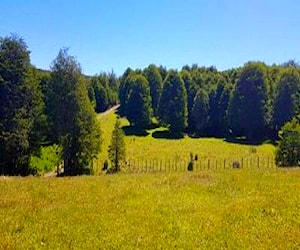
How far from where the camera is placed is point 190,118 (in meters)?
114

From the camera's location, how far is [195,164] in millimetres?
65750

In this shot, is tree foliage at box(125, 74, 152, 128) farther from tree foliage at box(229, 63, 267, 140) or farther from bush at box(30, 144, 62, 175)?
bush at box(30, 144, 62, 175)

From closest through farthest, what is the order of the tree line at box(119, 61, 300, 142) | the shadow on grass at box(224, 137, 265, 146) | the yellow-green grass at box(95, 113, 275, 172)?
the yellow-green grass at box(95, 113, 275, 172), the shadow on grass at box(224, 137, 265, 146), the tree line at box(119, 61, 300, 142)

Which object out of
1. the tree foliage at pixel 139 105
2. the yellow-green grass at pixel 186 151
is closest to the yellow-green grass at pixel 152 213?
the yellow-green grass at pixel 186 151

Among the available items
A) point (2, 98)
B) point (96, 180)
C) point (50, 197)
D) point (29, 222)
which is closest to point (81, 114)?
point (2, 98)

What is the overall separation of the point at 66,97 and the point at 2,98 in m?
7.29

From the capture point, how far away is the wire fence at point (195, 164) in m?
62.3

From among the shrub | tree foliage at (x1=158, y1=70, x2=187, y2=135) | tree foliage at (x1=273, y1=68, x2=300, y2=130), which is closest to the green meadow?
the shrub

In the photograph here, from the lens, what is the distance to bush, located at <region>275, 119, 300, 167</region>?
53.2 metres

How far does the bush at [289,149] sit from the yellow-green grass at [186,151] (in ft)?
35.7

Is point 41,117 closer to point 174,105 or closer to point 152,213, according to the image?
point 152,213

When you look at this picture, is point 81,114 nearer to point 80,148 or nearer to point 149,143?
point 80,148

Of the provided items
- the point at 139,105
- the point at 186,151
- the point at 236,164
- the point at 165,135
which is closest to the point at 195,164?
the point at 236,164

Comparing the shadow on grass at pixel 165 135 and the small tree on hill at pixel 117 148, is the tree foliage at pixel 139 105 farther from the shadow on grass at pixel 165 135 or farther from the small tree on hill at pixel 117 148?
the small tree on hill at pixel 117 148
